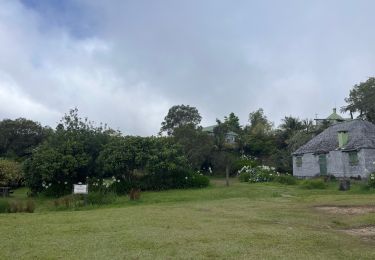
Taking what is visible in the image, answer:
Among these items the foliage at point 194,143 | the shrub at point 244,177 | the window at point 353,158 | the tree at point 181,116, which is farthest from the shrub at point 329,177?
the tree at point 181,116

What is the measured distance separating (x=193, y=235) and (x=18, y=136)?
134 ft

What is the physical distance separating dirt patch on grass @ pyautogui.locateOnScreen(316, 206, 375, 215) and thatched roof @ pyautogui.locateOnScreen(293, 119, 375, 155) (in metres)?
16.1

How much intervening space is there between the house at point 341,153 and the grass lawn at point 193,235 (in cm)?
1698

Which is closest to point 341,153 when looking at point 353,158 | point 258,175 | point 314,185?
point 353,158

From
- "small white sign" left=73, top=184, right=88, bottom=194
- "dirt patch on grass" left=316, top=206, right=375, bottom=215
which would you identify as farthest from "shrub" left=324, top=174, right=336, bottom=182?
"small white sign" left=73, top=184, right=88, bottom=194

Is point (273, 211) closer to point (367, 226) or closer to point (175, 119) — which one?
point (367, 226)

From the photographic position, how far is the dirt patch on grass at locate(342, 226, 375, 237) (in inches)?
394

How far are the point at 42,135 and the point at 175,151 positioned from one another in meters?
26.2

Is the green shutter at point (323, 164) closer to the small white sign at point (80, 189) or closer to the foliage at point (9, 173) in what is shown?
the small white sign at point (80, 189)

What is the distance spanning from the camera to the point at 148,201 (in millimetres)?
18969

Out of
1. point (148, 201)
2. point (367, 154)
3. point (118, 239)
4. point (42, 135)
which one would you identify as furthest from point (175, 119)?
point (118, 239)

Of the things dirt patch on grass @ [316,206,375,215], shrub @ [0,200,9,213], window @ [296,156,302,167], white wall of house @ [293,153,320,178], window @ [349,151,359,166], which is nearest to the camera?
dirt patch on grass @ [316,206,375,215]

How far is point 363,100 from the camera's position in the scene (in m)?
46.9

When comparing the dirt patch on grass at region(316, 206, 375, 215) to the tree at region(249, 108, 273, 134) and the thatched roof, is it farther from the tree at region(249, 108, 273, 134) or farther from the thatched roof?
the tree at region(249, 108, 273, 134)
